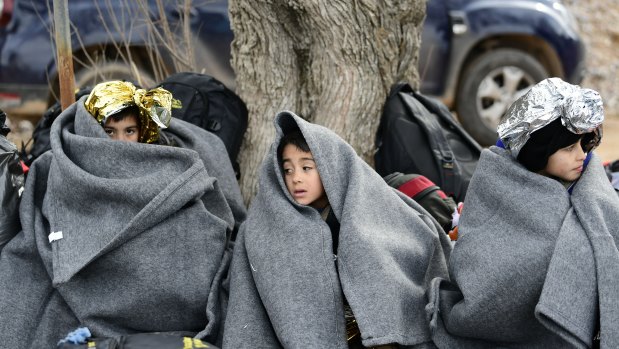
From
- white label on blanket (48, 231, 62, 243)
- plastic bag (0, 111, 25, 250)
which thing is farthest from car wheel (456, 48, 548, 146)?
white label on blanket (48, 231, 62, 243)

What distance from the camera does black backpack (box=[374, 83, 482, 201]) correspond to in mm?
4297

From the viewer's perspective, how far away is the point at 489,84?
720cm

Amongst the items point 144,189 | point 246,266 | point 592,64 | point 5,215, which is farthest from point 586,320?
point 592,64

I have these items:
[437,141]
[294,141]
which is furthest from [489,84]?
[294,141]

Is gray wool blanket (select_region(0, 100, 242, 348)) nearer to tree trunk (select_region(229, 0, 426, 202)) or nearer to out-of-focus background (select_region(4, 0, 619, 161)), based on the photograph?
tree trunk (select_region(229, 0, 426, 202))

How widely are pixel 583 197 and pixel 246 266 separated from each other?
1.18m

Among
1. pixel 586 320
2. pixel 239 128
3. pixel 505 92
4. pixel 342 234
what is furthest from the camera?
pixel 505 92

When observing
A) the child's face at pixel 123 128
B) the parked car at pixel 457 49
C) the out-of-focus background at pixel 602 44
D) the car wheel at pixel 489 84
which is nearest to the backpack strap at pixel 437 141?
the child's face at pixel 123 128

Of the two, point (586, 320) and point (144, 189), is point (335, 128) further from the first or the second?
point (586, 320)

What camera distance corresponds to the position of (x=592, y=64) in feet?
37.2

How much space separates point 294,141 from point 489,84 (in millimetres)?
4044

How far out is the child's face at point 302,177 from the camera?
3402 millimetres

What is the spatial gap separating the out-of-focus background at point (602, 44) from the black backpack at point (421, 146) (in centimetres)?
680

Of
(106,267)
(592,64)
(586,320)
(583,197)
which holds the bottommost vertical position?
(592,64)
